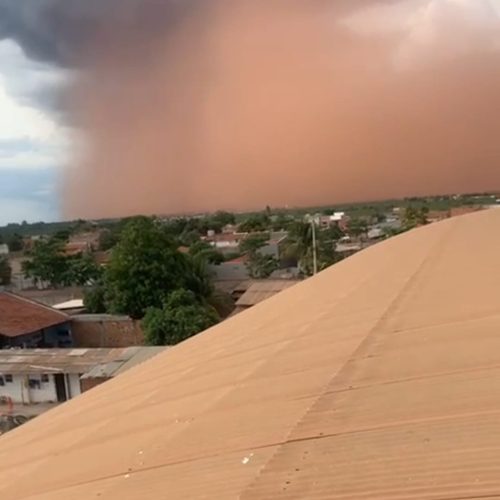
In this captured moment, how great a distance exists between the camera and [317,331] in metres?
2.79

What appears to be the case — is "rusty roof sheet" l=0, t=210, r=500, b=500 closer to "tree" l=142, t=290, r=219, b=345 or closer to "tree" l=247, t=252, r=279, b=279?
"tree" l=142, t=290, r=219, b=345

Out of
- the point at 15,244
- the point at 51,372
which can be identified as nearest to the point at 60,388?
the point at 51,372

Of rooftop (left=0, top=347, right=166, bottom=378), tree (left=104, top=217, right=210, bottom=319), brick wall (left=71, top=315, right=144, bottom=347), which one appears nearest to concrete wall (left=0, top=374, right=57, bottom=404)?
rooftop (left=0, top=347, right=166, bottom=378)

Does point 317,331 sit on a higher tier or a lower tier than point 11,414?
higher

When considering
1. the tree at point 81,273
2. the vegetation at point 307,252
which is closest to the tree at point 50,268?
the tree at point 81,273

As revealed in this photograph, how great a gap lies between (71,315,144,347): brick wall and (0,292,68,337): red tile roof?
382mm

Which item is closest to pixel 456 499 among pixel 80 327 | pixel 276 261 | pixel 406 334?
pixel 406 334

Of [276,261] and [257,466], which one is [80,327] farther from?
[257,466]

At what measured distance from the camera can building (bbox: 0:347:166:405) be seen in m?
8.90

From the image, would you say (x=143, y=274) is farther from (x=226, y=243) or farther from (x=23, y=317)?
(x=226, y=243)

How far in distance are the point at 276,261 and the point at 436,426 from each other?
67.4ft

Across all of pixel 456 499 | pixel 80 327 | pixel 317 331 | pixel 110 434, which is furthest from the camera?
pixel 80 327

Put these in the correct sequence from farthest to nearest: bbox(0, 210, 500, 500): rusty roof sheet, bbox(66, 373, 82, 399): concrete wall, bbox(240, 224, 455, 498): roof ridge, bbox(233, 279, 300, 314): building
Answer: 1. bbox(233, 279, 300, 314): building
2. bbox(66, 373, 82, 399): concrete wall
3. bbox(240, 224, 455, 498): roof ridge
4. bbox(0, 210, 500, 500): rusty roof sheet

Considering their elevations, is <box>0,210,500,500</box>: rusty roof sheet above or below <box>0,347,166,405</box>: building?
above
